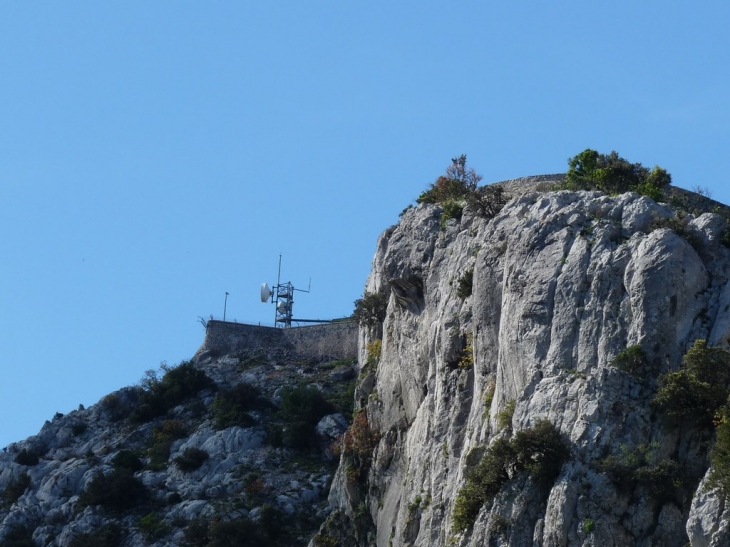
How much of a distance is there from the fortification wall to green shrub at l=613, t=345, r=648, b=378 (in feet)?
120

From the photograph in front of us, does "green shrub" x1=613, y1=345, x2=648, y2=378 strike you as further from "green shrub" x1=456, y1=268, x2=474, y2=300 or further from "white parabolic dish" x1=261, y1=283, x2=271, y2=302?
"white parabolic dish" x1=261, y1=283, x2=271, y2=302

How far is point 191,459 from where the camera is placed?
60.8m

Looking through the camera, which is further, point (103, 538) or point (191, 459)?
point (191, 459)

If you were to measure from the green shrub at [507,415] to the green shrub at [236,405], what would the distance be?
2565 centimetres

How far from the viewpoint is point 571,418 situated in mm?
36531

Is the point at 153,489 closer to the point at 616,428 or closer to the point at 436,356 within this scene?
the point at 436,356

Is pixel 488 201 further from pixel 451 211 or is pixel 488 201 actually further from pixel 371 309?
pixel 371 309

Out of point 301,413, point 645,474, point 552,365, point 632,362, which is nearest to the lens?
point 645,474

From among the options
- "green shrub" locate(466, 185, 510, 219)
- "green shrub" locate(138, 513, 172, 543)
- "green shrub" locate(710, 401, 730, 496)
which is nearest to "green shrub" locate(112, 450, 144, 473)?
"green shrub" locate(138, 513, 172, 543)

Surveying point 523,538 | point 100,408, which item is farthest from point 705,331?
point 100,408

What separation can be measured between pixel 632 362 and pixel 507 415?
3642 millimetres

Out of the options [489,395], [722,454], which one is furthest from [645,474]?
[489,395]

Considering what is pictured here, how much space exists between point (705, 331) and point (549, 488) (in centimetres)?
565

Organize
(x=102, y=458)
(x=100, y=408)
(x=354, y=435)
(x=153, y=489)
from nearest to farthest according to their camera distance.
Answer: (x=354, y=435), (x=153, y=489), (x=102, y=458), (x=100, y=408)
